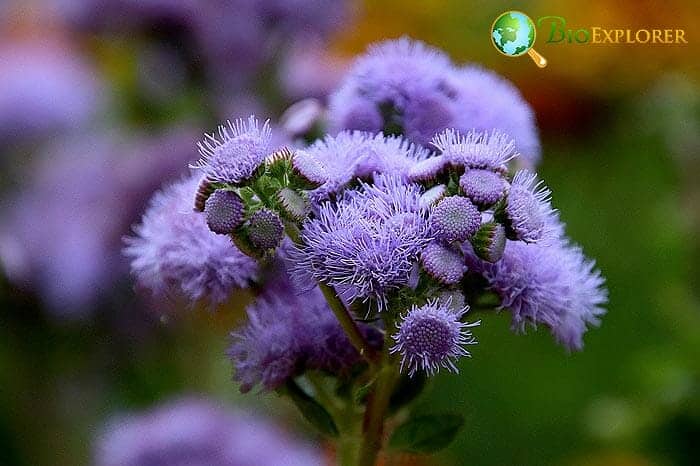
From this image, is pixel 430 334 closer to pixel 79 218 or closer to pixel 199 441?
pixel 199 441

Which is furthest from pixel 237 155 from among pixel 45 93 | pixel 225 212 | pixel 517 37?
pixel 45 93

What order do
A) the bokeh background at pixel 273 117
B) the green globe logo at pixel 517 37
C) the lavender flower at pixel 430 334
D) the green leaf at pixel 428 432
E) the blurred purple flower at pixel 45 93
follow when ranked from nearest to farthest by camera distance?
the lavender flower at pixel 430 334, the green leaf at pixel 428 432, the green globe logo at pixel 517 37, the bokeh background at pixel 273 117, the blurred purple flower at pixel 45 93

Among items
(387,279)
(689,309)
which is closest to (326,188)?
(387,279)

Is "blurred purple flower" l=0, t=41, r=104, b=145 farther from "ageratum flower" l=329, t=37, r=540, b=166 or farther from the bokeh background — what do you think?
"ageratum flower" l=329, t=37, r=540, b=166

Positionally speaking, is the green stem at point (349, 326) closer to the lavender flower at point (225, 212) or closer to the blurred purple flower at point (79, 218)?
the lavender flower at point (225, 212)

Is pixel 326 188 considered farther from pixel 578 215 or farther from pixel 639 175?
pixel 639 175

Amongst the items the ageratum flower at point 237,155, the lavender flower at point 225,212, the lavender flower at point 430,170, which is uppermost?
the ageratum flower at point 237,155

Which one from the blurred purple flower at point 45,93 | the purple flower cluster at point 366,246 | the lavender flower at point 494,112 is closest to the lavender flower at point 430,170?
the purple flower cluster at point 366,246

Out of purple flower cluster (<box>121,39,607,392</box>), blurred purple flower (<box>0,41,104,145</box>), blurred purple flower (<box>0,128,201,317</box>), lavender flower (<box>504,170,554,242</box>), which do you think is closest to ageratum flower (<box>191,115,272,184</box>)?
purple flower cluster (<box>121,39,607,392</box>)
